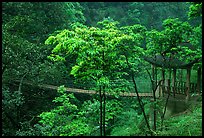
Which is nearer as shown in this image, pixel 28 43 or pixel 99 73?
pixel 99 73

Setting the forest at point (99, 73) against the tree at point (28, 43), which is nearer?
the forest at point (99, 73)

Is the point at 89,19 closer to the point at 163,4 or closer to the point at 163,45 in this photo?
the point at 163,4

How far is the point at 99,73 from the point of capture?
16.0 ft

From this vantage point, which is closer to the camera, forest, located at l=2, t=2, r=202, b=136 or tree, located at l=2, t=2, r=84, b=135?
forest, located at l=2, t=2, r=202, b=136

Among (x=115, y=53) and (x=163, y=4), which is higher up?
(x=163, y=4)

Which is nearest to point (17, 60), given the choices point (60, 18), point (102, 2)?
point (60, 18)

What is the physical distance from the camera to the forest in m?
5.10

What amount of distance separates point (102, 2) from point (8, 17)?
13.1 meters

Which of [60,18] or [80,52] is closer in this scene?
[80,52]

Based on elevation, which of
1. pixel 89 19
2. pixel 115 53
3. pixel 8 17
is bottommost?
pixel 115 53

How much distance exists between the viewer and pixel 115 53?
16.7 feet

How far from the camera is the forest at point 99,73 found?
5.10 m

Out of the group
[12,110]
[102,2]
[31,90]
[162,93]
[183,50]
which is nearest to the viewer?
[183,50]

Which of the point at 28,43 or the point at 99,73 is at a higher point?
the point at 28,43
